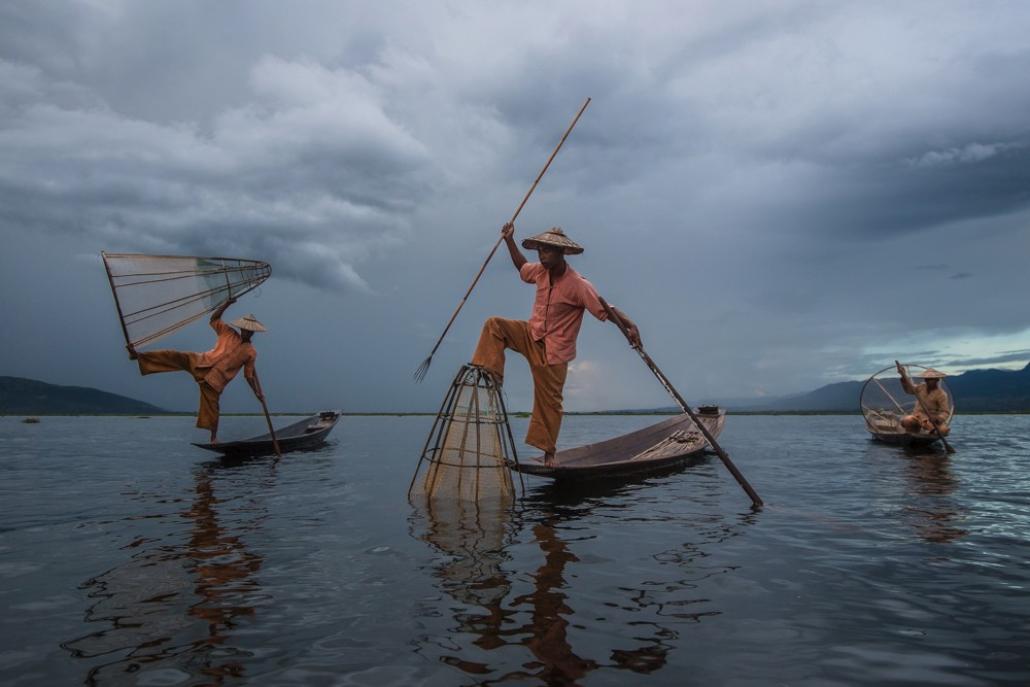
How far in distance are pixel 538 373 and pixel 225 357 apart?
8456 millimetres

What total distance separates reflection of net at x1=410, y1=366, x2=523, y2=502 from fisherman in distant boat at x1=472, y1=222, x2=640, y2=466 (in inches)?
14.0

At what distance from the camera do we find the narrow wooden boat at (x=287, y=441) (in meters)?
13.9

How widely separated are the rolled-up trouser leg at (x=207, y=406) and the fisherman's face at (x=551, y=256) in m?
8.98

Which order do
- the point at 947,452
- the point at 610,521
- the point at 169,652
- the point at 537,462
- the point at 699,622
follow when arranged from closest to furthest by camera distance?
1. the point at 169,652
2. the point at 699,622
3. the point at 610,521
4. the point at 537,462
5. the point at 947,452

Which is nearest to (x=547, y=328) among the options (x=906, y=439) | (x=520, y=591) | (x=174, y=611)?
(x=520, y=591)

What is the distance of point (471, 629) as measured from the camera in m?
3.39

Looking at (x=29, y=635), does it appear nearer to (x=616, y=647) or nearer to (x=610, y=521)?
(x=616, y=647)

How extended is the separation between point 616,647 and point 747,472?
10.9 metres

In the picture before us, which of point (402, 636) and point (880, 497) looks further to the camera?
point (880, 497)

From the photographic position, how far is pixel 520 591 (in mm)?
4086

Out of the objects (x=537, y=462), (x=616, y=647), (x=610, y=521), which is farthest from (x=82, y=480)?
(x=616, y=647)

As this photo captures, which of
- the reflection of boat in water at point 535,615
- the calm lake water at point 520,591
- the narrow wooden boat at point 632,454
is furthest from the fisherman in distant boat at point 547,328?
the reflection of boat in water at point 535,615

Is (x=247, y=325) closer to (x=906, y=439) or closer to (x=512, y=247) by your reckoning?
(x=512, y=247)

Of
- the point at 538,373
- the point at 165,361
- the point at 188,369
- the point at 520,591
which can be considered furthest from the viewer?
the point at 188,369
